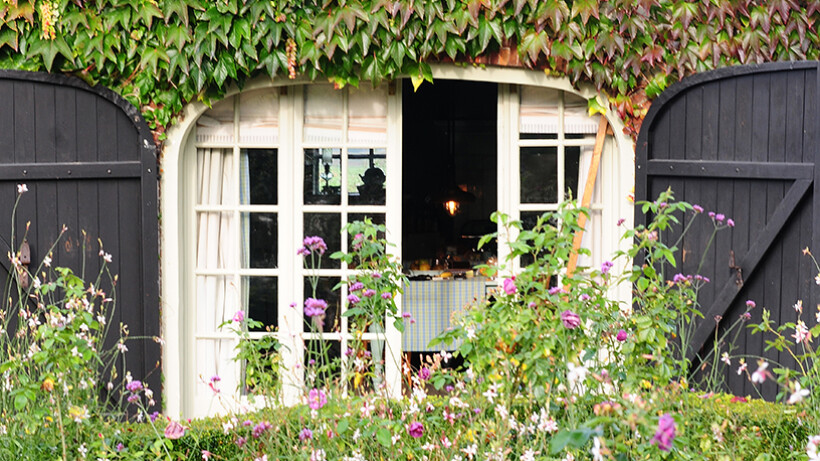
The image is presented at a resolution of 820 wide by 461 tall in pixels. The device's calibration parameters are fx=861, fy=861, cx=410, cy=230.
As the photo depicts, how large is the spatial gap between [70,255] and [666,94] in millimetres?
3333

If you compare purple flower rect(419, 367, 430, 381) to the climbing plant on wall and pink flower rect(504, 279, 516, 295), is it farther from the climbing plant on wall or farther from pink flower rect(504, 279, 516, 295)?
the climbing plant on wall

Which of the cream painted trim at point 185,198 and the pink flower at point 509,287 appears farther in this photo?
the cream painted trim at point 185,198

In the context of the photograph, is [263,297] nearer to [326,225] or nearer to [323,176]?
[326,225]

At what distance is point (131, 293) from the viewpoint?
15.6ft

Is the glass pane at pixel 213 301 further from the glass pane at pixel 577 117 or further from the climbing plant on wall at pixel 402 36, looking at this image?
the glass pane at pixel 577 117

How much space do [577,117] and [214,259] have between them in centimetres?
225

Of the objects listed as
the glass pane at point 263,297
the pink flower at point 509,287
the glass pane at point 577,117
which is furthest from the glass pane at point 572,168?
the pink flower at point 509,287

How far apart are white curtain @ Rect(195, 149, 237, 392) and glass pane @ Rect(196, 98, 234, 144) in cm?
8

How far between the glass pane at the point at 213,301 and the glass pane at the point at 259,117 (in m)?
0.83

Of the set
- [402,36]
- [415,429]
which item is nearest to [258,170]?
[402,36]

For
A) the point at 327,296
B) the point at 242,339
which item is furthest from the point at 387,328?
the point at 242,339

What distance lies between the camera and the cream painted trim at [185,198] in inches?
186

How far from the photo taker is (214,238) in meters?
5.01

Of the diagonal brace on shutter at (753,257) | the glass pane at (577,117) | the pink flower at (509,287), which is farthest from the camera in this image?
the glass pane at (577,117)
